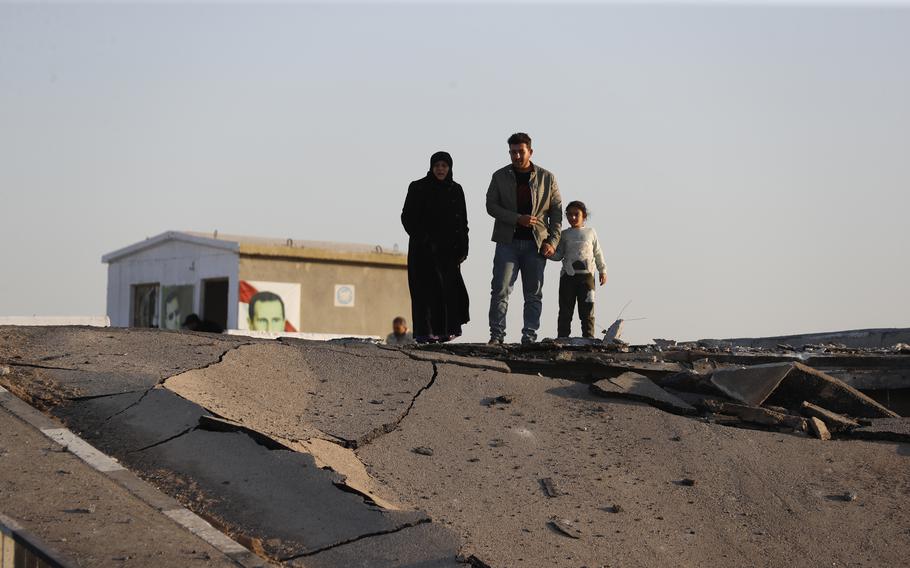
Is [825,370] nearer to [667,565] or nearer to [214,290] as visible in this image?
[667,565]

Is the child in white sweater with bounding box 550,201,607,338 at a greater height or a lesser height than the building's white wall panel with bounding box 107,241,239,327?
lesser

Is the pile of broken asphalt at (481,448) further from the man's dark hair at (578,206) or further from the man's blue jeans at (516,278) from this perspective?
the man's dark hair at (578,206)

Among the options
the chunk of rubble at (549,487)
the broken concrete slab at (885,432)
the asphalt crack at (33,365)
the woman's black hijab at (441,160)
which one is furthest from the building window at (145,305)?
the chunk of rubble at (549,487)

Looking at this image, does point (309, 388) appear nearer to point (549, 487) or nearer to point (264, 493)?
point (264, 493)

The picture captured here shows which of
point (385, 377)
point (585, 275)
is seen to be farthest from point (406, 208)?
point (385, 377)

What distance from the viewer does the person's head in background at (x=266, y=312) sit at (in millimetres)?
20859

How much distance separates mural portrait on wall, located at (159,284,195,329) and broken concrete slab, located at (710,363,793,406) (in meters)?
15.8

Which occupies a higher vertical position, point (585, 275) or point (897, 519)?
point (585, 275)

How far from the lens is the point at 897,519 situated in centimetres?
611

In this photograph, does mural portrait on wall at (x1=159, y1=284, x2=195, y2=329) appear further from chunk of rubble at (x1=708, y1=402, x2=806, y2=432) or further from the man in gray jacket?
chunk of rubble at (x1=708, y1=402, x2=806, y2=432)

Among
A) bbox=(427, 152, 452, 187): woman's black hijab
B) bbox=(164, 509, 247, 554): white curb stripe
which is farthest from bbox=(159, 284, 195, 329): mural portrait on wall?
bbox=(164, 509, 247, 554): white curb stripe

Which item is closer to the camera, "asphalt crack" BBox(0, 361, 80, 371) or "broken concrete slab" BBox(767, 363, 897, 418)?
"asphalt crack" BBox(0, 361, 80, 371)

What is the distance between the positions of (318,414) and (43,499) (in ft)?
6.12

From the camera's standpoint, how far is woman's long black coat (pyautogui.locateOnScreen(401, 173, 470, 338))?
10055 millimetres
